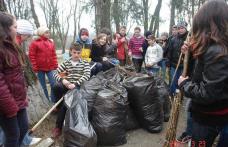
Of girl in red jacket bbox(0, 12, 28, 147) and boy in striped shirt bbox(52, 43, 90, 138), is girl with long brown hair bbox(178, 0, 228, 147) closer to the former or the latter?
girl in red jacket bbox(0, 12, 28, 147)

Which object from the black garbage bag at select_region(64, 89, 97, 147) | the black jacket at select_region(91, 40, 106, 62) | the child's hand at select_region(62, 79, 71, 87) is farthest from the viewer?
the black jacket at select_region(91, 40, 106, 62)

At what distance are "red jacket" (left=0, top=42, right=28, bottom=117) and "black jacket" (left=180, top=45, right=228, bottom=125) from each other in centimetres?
143

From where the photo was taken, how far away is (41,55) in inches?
218

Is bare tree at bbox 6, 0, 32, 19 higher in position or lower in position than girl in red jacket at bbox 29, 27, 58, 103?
higher

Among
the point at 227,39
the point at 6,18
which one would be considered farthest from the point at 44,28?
the point at 227,39

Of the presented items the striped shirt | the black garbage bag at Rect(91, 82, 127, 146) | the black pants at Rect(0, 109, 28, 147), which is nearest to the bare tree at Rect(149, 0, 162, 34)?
the striped shirt

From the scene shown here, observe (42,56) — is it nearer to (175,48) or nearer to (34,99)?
(34,99)

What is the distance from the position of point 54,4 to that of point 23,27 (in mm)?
29948

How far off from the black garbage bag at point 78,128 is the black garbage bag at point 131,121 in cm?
94

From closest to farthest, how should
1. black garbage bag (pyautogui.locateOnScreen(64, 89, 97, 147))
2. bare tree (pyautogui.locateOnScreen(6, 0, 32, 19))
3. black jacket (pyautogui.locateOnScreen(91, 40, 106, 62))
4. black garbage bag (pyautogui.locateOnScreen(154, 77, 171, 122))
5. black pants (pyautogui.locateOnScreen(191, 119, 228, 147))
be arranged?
1. black pants (pyautogui.locateOnScreen(191, 119, 228, 147))
2. black garbage bag (pyautogui.locateOnScreen(64, 89, 97, 147))
3. black garbage bag (pyautogui.locateOnScreen(154, 77, 171, 122))
4. black jacket (pyautogui.locateOnScreen(91, 40, 106, 62))
5. bare tree (pyautogui.locateOnScreen(6, 0, 32, 19))

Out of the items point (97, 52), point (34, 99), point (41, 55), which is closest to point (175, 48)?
point (97, 52)

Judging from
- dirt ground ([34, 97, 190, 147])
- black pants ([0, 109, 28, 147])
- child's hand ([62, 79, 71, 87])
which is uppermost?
child's hand ([62, 79, 71, 87])

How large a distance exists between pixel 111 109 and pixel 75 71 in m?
0.91

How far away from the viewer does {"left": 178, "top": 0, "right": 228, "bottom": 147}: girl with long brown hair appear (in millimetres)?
2037
